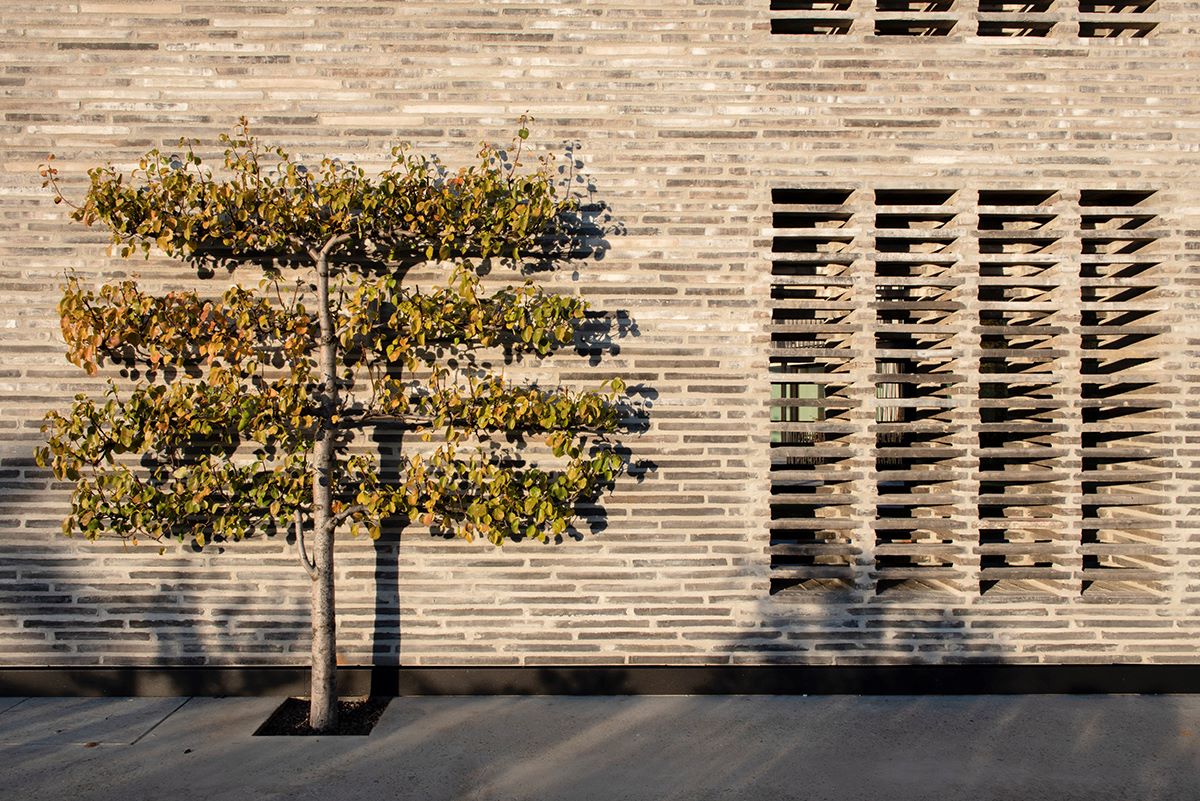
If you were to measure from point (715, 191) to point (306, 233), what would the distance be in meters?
2.84

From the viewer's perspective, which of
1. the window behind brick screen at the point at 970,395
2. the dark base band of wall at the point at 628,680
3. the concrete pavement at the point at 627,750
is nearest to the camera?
the concrete pavement at the point at 627,750

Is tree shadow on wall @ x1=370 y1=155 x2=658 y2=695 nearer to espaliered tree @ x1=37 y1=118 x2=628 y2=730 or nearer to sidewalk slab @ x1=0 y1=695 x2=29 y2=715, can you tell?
espaliered tree @ x1=37 y1=118 x2=628 y2=730

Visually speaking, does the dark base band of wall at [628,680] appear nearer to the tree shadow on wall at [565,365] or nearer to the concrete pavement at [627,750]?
the concrete pavement at [627,750]

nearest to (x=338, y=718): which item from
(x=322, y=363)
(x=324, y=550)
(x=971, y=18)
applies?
(x=324, y=550)

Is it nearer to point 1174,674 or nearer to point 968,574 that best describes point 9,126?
point 968,574

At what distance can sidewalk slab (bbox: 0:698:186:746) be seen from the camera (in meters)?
4.51

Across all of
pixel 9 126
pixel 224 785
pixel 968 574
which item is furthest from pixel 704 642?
pixel 9 126

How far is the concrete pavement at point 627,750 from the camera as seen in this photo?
12.9 feet

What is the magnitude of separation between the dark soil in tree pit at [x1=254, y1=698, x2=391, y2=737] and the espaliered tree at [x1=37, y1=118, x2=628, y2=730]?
116 millimetres

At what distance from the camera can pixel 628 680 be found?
203 inches

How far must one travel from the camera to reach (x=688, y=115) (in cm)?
524

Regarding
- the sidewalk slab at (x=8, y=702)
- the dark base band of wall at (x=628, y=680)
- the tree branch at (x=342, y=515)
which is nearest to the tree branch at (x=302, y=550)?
the tree branch at (x=342, y=515)

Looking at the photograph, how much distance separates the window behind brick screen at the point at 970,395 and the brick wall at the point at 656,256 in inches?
1.9

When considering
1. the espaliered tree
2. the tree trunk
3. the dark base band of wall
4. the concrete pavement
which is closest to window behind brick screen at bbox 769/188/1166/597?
the dark base band of wall
